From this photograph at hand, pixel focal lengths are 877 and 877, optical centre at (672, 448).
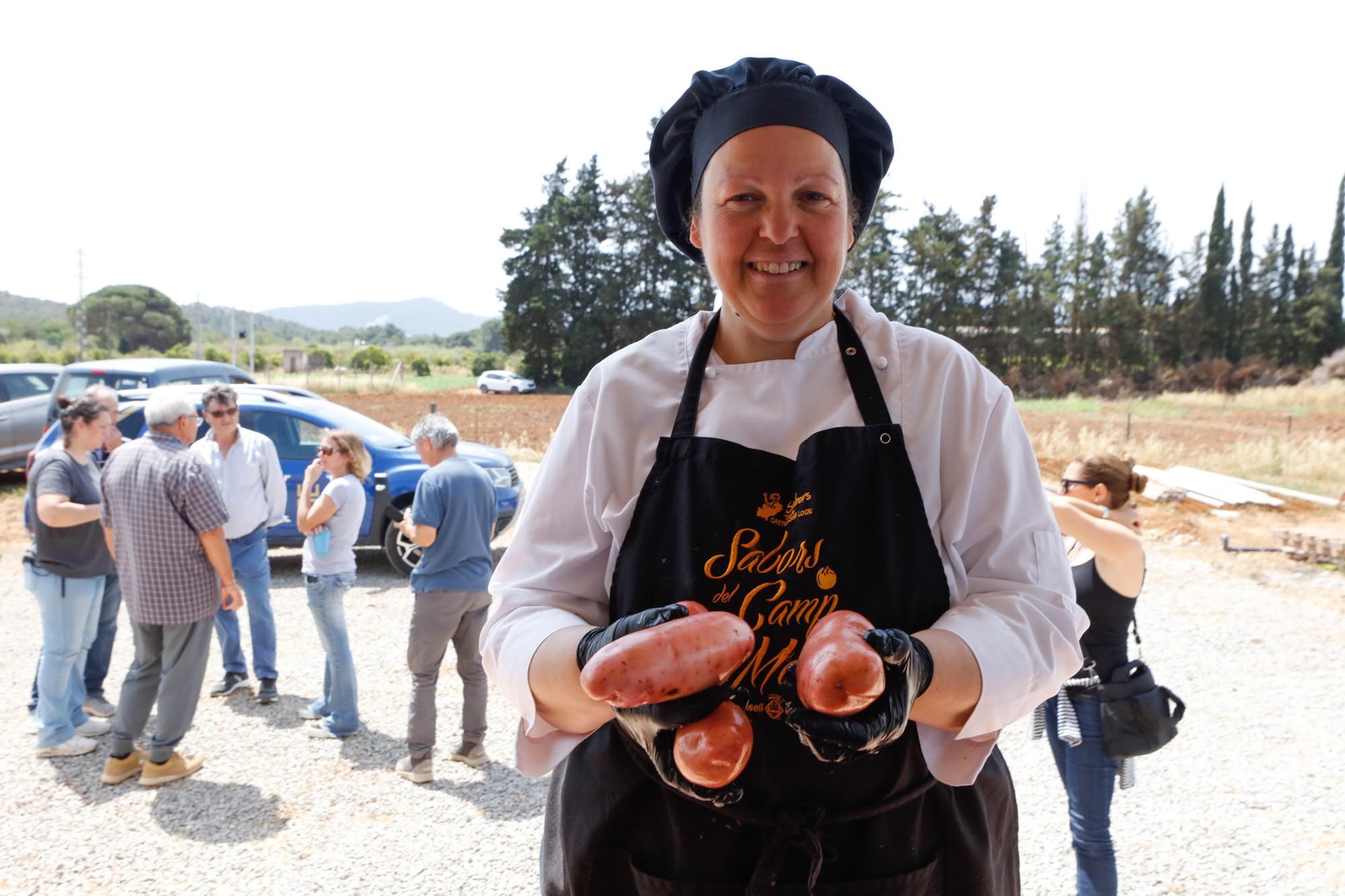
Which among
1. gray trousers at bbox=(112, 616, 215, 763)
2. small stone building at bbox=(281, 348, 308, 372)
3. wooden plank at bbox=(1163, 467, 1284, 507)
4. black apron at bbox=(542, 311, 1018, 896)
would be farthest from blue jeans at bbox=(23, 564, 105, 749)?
small stone building at bbox=(281, 348, 308, 372)

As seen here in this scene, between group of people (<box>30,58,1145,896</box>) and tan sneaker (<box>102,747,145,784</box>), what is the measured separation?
159 inches

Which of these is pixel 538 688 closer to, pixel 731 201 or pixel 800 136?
pixel 731 201

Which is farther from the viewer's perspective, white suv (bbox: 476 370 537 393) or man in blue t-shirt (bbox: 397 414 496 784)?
white suv (bbox: 476 370 537 393)

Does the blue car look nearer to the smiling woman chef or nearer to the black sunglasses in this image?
the black sunglasses

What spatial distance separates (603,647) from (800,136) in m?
0.81

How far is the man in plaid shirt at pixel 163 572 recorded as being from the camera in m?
4.31

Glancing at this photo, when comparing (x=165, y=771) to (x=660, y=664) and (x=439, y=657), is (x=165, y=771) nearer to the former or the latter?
(x=439, y=657)

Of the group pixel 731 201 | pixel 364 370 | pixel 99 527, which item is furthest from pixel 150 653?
pixel 364 370

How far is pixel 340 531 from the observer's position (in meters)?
5.02

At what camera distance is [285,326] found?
150m

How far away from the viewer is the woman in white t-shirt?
4.90m

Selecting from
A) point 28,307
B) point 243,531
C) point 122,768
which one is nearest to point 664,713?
point 122,768

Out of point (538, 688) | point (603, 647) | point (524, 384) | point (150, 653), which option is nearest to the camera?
point (603, 647)

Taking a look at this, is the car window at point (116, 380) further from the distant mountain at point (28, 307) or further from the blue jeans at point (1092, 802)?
the distant mountain at point (28, 307)
